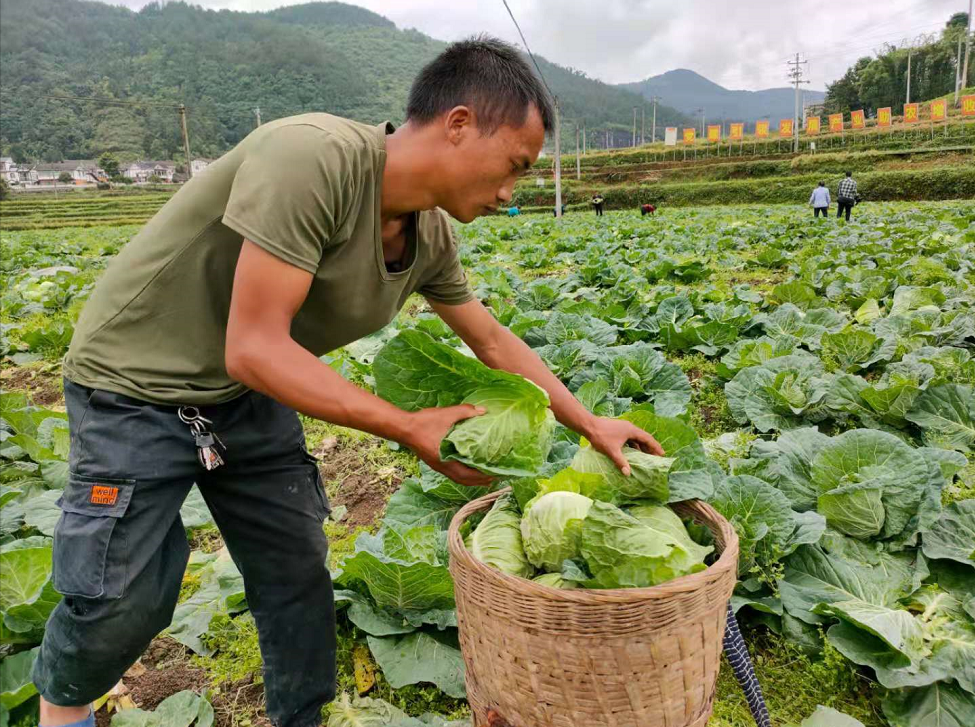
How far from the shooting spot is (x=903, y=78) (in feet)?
240

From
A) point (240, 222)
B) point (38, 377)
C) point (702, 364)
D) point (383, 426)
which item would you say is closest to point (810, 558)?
point (383, 426)

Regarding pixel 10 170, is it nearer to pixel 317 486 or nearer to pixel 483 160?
pixel 317 486

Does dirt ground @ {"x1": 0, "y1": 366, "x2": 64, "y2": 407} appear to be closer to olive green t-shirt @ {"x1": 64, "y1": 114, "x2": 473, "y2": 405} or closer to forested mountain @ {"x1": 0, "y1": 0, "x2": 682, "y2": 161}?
olive green t-shirt @ {"x1": 64, "y1": 114, "x2": 473, "y2": 405}

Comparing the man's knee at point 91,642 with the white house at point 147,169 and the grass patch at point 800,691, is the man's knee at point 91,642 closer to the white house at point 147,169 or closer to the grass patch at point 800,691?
the grass patch at point 800,691

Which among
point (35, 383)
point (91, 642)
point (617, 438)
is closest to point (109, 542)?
point (91, 642)

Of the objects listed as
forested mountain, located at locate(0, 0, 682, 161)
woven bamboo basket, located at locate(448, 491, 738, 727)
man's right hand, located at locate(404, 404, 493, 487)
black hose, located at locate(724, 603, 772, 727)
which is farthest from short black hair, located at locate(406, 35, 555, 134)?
forested mountain, located at locate(0, 0, 682, 161)

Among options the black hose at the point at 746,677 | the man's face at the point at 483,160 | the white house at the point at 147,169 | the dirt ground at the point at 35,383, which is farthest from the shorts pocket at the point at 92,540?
the white house at the point at 147,169

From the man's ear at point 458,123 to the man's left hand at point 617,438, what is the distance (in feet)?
3.41

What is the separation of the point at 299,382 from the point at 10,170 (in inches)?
3945

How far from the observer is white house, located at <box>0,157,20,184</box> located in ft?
261

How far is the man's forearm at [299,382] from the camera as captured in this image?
162 cm

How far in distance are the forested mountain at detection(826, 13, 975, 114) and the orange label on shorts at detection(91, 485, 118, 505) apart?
8457 cm

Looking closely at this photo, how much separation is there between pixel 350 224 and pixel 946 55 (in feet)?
306

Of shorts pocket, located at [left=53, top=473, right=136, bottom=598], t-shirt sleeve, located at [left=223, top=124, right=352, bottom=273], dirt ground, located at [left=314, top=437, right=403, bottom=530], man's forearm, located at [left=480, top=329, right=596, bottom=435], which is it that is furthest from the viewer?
dirt ground, located at [left=314, top=437, right=403, bottom=530]
